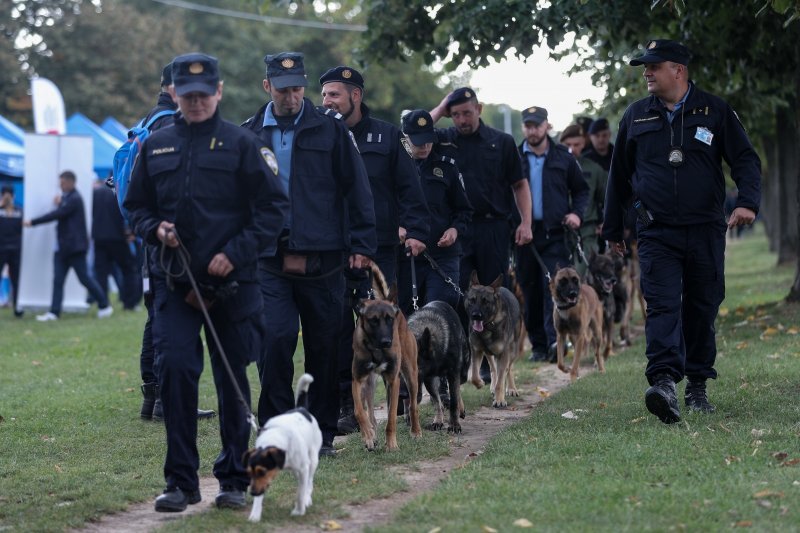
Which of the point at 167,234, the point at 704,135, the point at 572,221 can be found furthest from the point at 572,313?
the point at 167,234

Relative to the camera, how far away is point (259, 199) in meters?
6.37

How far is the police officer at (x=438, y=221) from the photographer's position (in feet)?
32.8

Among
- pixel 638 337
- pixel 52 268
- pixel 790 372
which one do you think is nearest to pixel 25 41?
pixel 52 268

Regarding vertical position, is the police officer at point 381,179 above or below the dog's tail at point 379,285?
above

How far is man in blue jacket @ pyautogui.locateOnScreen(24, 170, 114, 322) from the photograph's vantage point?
21297 millimetres

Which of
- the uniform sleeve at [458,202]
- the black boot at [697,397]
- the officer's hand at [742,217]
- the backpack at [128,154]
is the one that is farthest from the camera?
the uniform sleeve at [458,202]


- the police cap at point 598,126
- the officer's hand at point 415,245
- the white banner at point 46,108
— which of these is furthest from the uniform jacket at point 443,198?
the white banner at point 46,108

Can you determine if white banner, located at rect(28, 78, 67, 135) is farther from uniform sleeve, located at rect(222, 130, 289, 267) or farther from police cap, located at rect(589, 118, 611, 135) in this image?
uniform sleeve, located at rect(222, 130, 289, 267)

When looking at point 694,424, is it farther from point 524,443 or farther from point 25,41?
point 25,41

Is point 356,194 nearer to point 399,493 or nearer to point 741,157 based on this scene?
point 399,493

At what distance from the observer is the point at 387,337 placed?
789 cm

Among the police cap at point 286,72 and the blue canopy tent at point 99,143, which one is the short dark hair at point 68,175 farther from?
the police cap at point 286,72

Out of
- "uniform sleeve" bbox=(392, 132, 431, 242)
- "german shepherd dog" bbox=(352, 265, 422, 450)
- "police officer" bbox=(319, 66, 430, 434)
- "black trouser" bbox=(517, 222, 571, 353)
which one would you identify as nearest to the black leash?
"german shepherd dog" bbox=(352, 265, 422, 450)

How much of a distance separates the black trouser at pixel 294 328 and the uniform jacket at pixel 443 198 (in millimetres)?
2420
